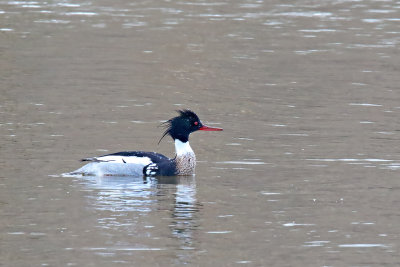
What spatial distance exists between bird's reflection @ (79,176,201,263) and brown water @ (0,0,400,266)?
36 millimetres

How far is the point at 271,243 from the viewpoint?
12.0 metres

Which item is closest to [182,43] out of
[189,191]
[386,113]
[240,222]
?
[386,113]

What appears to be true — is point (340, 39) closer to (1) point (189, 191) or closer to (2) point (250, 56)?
(2) point (250, 56)

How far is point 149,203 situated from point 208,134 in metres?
5.94

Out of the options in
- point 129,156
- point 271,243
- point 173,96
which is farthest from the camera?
point 173,96

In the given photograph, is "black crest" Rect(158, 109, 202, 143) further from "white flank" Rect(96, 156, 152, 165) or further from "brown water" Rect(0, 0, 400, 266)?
"white flank" Rect(96, 156, 152, 165)

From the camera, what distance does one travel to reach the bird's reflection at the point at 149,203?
1263 cm

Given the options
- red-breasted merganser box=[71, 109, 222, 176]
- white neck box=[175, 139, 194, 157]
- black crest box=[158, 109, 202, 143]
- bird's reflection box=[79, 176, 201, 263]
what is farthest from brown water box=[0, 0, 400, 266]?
black crest box=[158, 109, 202, 143]

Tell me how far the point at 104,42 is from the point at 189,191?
15.2 m

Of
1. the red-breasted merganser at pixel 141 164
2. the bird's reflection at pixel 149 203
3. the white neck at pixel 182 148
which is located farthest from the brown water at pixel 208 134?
the white neck at pixel 182 148

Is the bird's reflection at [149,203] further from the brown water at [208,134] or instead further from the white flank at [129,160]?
the white flank at [129,160]

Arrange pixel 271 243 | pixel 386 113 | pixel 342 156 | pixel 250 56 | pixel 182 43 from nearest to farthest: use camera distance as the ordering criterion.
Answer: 1. pixel 271 243
2. pixel 342 156
3. pixel 386 113
4. pixel 250 56
5. pixel 182 43

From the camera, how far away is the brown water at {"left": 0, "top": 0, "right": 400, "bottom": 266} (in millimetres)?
12086

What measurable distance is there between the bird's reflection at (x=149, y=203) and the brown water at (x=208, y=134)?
36 mm
